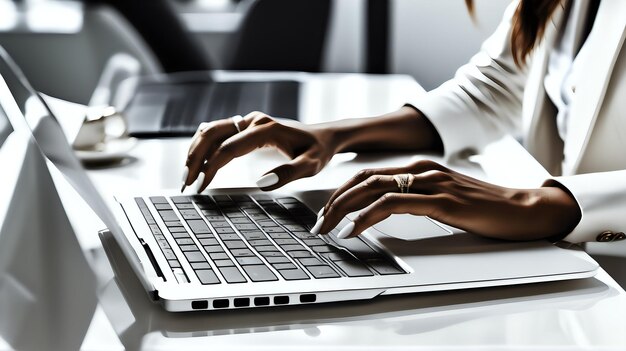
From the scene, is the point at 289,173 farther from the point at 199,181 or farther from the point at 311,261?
the point at 311,261

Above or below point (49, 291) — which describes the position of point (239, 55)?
below

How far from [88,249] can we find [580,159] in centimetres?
46

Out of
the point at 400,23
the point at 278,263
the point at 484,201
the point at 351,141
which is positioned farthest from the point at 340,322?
the point at 400,23

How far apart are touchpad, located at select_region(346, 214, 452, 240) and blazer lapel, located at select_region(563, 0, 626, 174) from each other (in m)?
0.25

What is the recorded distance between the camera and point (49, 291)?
47 cm

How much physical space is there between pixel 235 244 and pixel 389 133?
353 mm

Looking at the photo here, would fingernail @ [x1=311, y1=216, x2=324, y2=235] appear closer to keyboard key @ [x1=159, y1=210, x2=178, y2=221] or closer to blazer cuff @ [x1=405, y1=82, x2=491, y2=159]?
keyboard key @ [x1=159, y1=210, x2=178, y2=221]

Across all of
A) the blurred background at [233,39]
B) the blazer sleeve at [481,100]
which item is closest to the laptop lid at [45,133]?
the blazer sleeve at [481,100]

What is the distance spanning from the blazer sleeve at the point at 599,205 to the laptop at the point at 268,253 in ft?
0.18

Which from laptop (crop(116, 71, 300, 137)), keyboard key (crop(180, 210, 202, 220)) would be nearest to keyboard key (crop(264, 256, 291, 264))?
keyboard key (crop(180, 210, 202, 220))

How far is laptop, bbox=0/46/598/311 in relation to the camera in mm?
442

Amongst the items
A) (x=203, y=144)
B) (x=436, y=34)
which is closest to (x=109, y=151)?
(x=203, y=144)

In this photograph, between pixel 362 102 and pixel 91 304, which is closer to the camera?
pixel 91 304

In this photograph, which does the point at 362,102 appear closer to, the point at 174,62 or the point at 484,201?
the point at 484,201
